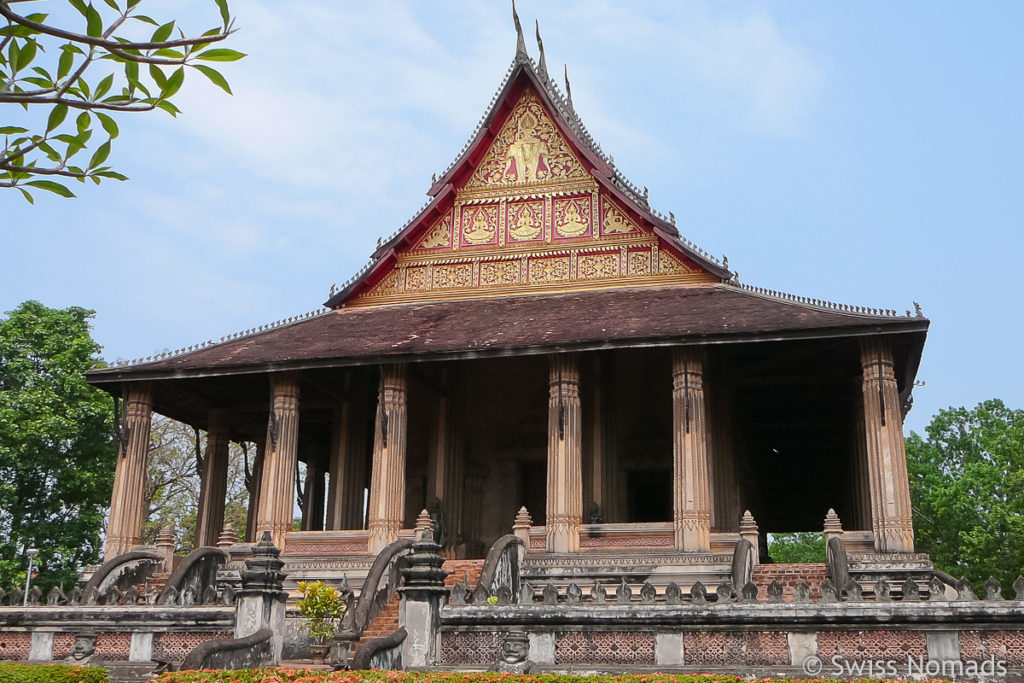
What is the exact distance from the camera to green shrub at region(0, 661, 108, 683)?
460 inches

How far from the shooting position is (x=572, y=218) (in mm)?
22656

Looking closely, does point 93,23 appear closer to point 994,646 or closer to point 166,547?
point 994,646

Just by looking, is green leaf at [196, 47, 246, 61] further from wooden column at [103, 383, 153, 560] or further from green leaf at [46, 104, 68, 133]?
wooden column at [103, 383, 153, 560]

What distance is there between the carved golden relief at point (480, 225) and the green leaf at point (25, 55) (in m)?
18.5

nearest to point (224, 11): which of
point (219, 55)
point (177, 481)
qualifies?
point (219, 55)

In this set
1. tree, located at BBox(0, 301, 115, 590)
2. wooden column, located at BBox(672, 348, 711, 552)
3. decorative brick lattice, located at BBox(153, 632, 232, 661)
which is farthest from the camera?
tree, located at BBox(0, 301, 115, 590)

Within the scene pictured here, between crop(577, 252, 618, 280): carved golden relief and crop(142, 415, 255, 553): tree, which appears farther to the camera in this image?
crop(142, 415, 255, 553): tree

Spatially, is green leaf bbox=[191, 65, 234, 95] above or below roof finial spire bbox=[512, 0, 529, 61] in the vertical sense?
below

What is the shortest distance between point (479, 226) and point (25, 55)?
18.7 meters

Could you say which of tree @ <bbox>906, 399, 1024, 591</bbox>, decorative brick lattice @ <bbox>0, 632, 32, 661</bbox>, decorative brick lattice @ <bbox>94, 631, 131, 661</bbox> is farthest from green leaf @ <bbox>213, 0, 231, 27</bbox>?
tree @ <bbox>906, 399, 1024, 591</bbox>

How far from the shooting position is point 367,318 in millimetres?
22609

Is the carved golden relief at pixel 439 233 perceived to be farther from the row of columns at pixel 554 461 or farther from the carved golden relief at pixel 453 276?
the row of columns at pixel 554 461

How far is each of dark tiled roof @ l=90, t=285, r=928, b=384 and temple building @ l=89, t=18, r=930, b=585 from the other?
2.4 inches

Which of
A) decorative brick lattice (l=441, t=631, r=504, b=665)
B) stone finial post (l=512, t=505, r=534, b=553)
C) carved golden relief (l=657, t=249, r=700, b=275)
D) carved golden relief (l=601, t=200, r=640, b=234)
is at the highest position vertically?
carved golden relief (l=601, t=200, r=640, b=234)
